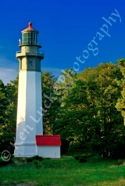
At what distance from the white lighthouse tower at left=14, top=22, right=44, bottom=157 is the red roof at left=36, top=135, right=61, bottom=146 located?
29.0 inches

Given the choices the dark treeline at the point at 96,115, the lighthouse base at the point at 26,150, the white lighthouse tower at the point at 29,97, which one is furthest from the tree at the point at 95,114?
the lighthouse base at the point at 26,150

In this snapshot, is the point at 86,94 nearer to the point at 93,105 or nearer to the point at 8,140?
the point at 93,105

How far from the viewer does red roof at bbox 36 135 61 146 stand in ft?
172

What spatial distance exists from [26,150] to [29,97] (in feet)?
21.0

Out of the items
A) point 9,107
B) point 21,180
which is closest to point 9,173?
point 21,180

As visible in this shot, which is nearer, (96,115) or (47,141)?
(96,115)

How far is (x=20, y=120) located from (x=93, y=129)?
31.0 feet

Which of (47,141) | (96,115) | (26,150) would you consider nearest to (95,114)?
(96,115)

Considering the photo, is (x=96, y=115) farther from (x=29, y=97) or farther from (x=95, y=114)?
(x=29, y=97)

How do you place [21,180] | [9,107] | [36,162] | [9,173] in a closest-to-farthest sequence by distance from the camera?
[21,180], [9,173], [36,162], [9,107]

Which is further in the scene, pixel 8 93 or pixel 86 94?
pixel 8 93

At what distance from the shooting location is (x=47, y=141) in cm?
5247

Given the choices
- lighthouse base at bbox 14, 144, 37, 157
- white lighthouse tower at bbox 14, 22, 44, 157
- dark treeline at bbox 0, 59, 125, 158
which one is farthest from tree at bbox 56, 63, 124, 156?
lighthouse base at bbox 14, 144, 37, 157

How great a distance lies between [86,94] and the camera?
1992 inches
